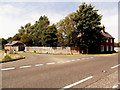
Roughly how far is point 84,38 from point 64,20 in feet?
24.5

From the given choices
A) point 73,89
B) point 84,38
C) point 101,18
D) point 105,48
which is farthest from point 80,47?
point 73,89

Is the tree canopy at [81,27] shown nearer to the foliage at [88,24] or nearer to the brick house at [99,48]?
the foliage at [88,24]

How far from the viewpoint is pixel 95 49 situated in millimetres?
33469

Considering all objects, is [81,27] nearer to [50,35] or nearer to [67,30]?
[67,30]

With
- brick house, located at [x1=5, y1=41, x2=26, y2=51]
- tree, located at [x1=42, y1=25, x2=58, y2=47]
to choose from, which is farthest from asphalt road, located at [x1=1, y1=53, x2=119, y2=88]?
brick house, located at [x1=5, y1=41, x2=26, y2=51]

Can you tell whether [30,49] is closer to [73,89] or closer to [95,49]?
[95,49]

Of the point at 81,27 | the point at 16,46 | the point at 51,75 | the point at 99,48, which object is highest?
the point at 81,27

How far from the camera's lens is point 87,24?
2633 cm

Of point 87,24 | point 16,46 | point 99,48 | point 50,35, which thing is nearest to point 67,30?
point 87,24

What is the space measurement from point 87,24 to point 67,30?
17.9ft

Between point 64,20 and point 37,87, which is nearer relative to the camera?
point 37,87

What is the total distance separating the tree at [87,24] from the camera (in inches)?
1043

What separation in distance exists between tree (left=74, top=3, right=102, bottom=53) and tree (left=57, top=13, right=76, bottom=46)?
151 cm

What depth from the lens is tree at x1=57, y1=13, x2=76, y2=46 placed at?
93.8ft
